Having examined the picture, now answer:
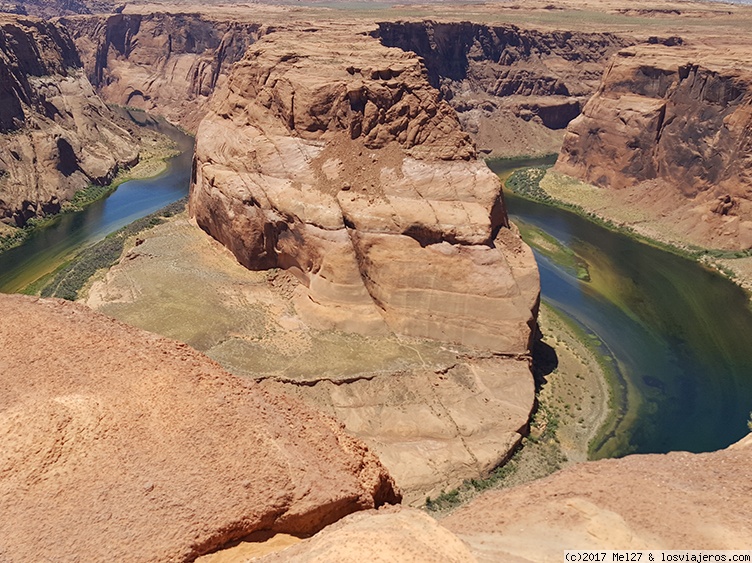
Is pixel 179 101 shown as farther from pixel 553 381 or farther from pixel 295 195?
pixel 553 381

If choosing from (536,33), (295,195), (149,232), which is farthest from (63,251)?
(536,33)

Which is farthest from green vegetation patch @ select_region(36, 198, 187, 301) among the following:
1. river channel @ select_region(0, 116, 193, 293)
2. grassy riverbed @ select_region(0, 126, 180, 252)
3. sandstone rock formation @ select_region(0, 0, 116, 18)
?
sandstone rock formation @ select_region(0, 0, 116, 18)

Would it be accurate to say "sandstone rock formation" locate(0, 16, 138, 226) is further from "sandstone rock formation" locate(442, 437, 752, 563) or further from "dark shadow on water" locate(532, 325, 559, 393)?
"sandstone rock formation" locate(442, 437, 752, 563)

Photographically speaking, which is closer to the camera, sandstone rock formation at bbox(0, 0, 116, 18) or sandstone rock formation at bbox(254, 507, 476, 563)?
sandstone rock formation at bbox(254, 507, 476, 563)

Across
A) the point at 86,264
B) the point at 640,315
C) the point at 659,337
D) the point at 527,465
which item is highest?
the point at 86,264

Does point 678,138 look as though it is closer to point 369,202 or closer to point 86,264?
point 369,202

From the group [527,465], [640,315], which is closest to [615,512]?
[527,465]
